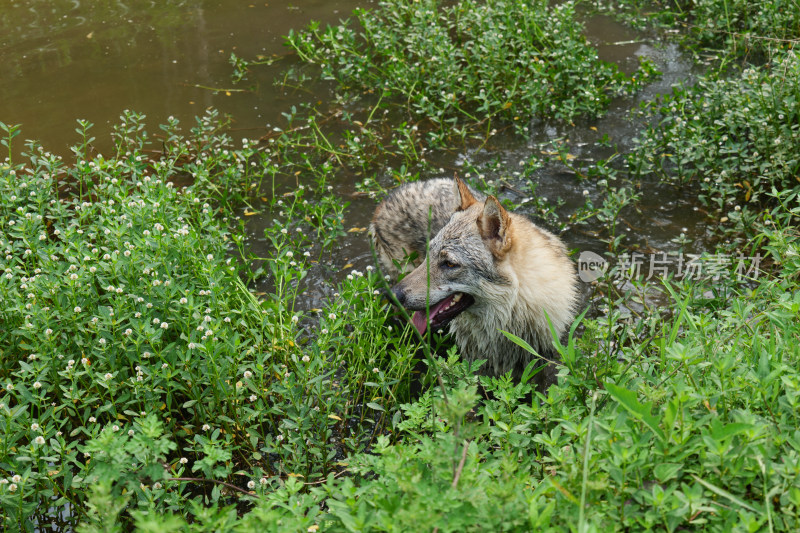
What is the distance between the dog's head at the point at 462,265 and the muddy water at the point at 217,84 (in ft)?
3.94

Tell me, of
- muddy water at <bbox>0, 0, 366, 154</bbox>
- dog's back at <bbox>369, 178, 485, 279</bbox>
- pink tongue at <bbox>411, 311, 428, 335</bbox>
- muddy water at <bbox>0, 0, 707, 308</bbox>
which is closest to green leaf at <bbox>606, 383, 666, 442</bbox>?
pink tongue at <bbox>411, 311, 428, 335</bbox>

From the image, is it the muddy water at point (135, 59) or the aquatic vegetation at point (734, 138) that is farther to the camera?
the muddy water at point (135, 59)

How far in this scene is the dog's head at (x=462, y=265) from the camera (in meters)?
4.05

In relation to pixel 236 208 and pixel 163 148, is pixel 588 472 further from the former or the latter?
pixel 163 148

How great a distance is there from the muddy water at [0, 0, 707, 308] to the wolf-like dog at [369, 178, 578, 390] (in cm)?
119

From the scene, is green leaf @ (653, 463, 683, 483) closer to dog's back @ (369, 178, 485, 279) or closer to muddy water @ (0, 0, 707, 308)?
dog's back @ (369, 178, 485, 279)

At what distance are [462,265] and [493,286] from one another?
236 millimetres

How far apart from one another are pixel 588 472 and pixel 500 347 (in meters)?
2.18

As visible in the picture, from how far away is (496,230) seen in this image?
4.05 m

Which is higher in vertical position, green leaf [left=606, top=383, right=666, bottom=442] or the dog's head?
green leaf [left=606, top=383, right=666, bottom=442]

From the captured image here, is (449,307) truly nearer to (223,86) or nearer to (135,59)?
(223,86)

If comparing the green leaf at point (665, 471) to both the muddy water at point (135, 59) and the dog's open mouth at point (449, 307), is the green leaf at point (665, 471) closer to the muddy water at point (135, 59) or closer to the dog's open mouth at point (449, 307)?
the dog's open mouth at point (449, 307)

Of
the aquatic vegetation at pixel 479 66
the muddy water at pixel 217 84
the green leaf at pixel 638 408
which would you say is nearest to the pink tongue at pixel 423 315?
the muddy water at pixel 217 84

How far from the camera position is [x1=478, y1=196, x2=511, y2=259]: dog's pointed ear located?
3.95 metres
